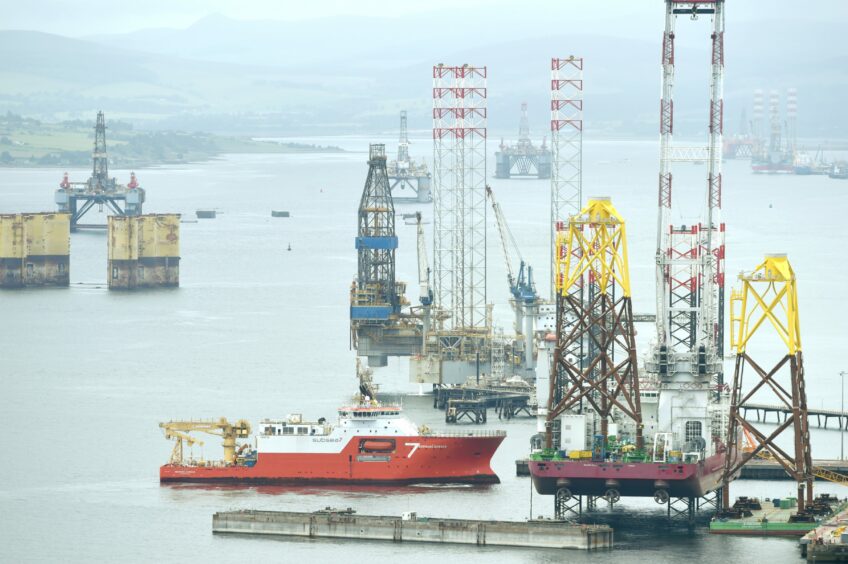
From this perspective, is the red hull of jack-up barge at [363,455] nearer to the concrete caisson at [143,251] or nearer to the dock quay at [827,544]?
the dock quay at [827,544]

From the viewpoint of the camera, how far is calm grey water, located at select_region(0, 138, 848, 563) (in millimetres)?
71438

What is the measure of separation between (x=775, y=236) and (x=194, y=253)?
51986 millimetres

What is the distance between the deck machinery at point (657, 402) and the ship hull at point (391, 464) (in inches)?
155

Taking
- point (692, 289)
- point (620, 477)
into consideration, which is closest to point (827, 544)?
point (620, 477)

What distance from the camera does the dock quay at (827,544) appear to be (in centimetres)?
6525

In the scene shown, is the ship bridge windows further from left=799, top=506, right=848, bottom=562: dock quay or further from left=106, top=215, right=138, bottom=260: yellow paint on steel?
left=106, top=215, right=138, bottom=260: yellow paint on steel

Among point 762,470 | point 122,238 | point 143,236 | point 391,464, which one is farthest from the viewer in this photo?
point 143,236

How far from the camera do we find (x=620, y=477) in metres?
72.1

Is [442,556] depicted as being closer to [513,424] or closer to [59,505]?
[59,505]

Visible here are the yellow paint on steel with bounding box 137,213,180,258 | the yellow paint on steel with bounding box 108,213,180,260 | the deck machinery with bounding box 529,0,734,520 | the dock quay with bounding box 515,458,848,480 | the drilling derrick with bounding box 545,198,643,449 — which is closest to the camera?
the deck machinery with bounding box 529,0,734,520

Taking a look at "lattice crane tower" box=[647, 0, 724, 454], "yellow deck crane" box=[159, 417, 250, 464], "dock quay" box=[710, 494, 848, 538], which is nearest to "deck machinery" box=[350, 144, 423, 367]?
"lattice crane tower" box=[647, 0, 724, 454]

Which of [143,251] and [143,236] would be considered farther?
[143,251]

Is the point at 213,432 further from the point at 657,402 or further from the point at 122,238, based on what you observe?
the point at 122,238

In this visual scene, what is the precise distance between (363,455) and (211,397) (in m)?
22.9
